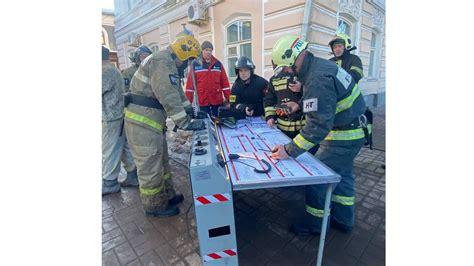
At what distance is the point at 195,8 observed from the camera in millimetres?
7270

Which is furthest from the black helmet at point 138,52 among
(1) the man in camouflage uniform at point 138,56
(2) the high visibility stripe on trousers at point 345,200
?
(2) the high visibility stripe on trousers at point 345,200

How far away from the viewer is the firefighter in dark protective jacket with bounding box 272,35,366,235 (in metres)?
1.81

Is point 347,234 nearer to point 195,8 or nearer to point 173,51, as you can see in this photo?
point 173,51

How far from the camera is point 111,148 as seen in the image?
336cm

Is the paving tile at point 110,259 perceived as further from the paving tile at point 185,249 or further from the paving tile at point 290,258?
the paving tile at point 290,258

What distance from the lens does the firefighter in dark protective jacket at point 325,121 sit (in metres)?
1.81

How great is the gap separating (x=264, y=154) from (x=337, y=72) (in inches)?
35.9

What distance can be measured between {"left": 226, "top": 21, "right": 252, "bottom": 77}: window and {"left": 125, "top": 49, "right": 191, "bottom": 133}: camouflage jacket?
4798mm

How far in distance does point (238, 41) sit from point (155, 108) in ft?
17.0

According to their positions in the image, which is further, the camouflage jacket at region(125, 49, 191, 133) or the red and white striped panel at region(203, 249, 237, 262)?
the camouflage jacket at region(125, 49, 191, 133)

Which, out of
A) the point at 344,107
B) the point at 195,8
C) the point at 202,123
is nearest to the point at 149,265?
the point at 202,123

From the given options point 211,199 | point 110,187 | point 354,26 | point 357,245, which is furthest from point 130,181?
point 354,26

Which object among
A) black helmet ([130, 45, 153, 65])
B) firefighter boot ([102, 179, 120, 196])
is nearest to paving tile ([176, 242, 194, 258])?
firefighter boot ([102, 179, 120, 196])

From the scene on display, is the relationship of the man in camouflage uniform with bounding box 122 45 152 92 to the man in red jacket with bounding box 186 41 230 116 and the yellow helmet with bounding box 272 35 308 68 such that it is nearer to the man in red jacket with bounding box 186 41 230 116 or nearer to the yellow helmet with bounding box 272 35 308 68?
the man in red jacket with bounding box 186 41 230 116
